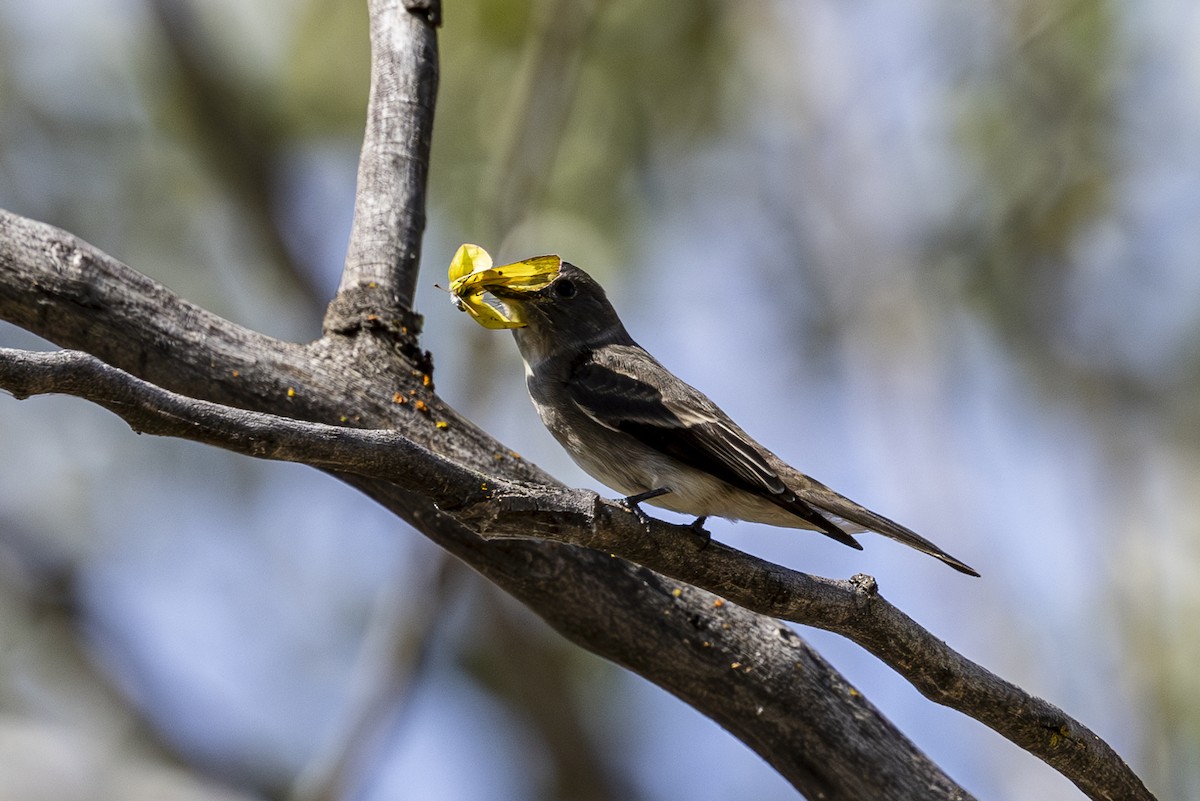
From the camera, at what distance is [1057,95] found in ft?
40.3

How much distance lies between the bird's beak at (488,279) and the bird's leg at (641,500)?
911mm

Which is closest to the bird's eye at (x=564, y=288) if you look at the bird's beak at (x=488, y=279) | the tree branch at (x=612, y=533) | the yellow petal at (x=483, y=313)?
the bird's beak at (x=488, y=279)

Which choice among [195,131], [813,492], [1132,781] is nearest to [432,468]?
[813,492]

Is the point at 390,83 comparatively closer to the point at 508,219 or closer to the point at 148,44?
the point at 508,219

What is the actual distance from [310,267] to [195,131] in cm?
205

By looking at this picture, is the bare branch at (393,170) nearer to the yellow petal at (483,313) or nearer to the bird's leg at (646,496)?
the yellow petal at (483,313)

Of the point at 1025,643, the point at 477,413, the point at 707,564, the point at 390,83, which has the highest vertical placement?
the point at 1025,643

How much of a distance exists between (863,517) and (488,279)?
64.6 inches

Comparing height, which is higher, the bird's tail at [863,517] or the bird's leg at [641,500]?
the bird's tail at [863,517]

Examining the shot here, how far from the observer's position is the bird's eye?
17.4 feet

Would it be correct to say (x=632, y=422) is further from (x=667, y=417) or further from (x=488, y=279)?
(x=488, y=279)

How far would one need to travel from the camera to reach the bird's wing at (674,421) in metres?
4.50

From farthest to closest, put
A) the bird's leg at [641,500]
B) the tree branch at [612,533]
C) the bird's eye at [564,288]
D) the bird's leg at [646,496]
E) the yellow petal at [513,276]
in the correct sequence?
the bird's eye at [564,288], the yellow petal at [513,276], the bird's leg at [646,496], the bird's leg at [641,500], the tree branch at [612,533]

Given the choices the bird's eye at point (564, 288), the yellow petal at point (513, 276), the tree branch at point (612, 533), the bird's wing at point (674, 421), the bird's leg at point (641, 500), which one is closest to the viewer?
the tree branch at point (612, 533)
